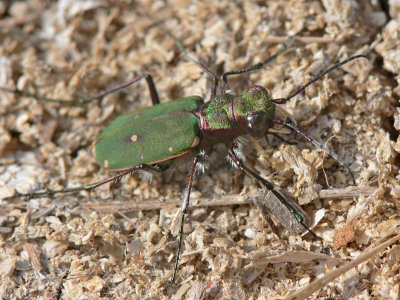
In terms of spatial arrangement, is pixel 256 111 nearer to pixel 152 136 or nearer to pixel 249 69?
pixel 249 69

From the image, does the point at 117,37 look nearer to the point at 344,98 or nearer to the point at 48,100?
the point at 48,100

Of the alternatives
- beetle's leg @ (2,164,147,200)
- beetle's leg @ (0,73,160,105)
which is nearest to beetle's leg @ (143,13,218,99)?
beetle's leg @ (0,73,160,105)

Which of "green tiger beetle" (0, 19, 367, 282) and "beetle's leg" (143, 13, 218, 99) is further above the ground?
"beetle's leg" (143, 13, 218, 99)

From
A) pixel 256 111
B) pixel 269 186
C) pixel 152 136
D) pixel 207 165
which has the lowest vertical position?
pixel 207 165

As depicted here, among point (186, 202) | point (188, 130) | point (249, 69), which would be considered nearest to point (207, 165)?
point (188, 130)

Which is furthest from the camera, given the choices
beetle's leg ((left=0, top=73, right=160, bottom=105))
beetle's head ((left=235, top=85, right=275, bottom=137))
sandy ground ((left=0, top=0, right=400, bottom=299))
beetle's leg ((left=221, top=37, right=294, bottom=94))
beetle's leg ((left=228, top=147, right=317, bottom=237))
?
beetle's leg ((left=0, top=73, right=160, bottom=105))

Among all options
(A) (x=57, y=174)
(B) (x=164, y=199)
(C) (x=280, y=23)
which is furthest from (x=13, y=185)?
(C) (x=280, y=23)

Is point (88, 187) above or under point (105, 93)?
under

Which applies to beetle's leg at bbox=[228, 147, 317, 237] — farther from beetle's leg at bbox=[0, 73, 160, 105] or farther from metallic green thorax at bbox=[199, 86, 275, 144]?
beetle's leg at bbox=[0, 73, 160, 105]
